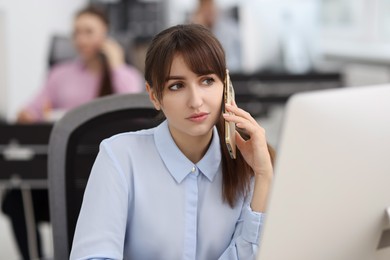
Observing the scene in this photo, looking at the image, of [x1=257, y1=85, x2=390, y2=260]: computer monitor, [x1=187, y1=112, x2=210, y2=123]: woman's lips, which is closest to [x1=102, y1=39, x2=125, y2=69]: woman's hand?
[x1=187, y1=112, x2=210, y2=123]: woman's lips

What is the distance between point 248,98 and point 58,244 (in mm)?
2666

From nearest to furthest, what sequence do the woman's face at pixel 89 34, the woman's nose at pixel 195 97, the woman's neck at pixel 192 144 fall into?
the woman's nose at pixel 195 97 < the woman's neck at pixel 192 144 < the woman's face at pixel 89 34

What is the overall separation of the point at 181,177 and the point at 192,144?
0.06 meters

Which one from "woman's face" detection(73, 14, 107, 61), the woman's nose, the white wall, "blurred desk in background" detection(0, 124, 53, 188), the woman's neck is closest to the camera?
the woman's nose

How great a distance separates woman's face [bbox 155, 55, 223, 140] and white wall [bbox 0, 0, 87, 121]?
386 cm

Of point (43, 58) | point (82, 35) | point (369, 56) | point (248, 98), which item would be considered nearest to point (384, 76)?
point (369, 56)

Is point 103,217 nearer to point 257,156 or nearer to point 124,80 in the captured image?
point 257,156

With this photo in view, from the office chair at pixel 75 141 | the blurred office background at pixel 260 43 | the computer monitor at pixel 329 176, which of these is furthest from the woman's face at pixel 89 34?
the computer monitor at pixel 329 176

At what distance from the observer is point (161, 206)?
1.07 metres

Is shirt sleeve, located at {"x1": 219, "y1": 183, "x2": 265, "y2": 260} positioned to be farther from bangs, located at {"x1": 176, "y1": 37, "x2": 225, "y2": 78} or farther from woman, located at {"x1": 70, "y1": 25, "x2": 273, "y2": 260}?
bangs, located at {"x1": 176, "y1": 37, "x2": 225, "y2": 78}

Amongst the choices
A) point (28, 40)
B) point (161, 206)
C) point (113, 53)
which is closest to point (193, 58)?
point (161, 206)

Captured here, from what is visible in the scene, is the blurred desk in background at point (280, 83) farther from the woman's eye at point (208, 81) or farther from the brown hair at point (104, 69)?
the woman's eye at point (208, 81)

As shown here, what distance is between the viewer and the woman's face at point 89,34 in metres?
3.05

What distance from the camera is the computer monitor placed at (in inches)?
30.7
